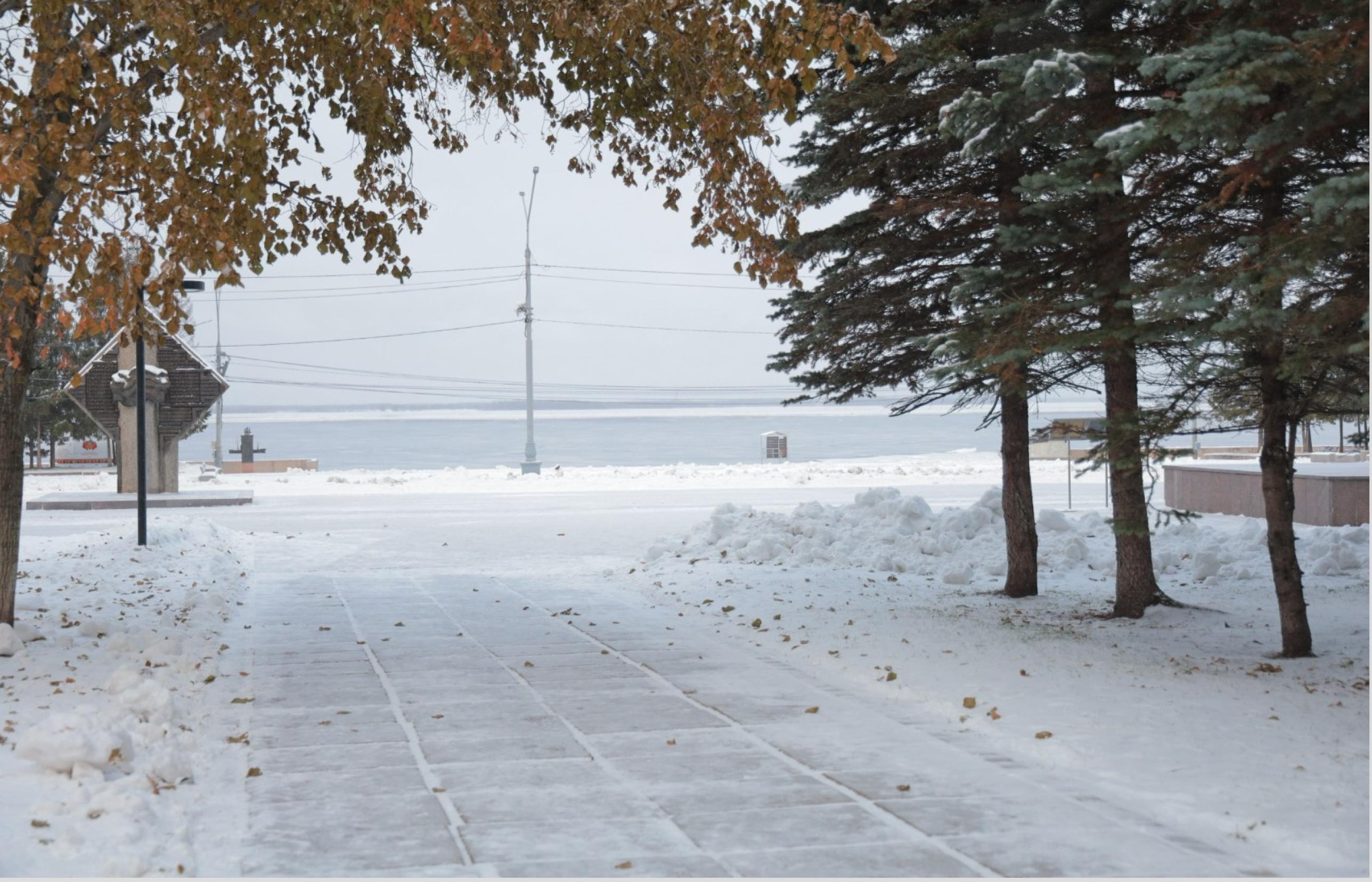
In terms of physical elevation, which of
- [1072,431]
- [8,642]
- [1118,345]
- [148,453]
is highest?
[1118,345]

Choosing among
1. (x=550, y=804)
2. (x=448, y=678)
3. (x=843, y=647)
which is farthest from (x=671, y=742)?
(x=843, y=647)

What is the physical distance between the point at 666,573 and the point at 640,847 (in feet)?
29.2

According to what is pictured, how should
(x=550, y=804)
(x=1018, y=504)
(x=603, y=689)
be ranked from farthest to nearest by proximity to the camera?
(x=1018, y=504)
(x=603, y=689)
(x=550, y=804)

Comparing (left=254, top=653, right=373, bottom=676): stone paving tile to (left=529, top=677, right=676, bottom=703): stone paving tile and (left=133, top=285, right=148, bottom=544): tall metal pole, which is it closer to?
(left=529, top=677, right=676, bottom=703): stone paving tile

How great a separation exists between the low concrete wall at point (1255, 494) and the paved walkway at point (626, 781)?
9772 mm

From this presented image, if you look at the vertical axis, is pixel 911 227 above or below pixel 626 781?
above

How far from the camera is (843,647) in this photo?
29.7 feet

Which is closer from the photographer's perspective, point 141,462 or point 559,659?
point 559,659

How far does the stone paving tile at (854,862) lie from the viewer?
4.42 metres

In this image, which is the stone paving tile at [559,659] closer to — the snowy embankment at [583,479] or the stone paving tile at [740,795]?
the stone paving tile at [740,795]

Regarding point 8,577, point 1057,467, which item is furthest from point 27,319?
point 1057,467

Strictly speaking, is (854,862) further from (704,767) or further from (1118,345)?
(1118,345)

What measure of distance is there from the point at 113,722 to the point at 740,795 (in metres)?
3.12

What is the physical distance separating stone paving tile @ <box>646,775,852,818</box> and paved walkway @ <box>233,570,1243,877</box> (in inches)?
0.5
